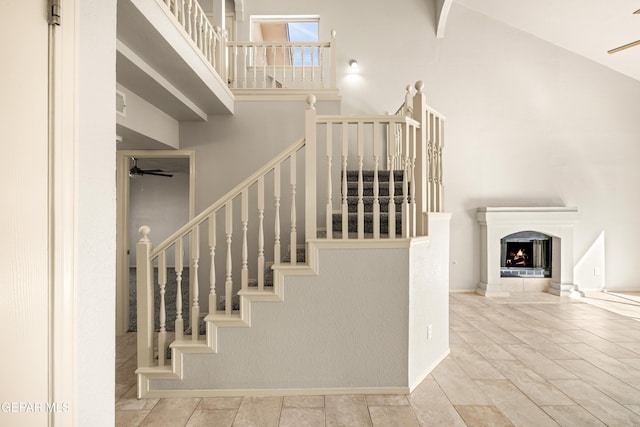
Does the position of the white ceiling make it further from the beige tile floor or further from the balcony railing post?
the beige tile floor

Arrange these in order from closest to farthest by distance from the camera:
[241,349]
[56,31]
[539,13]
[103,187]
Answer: [56,31] → [103,187] → [241,349] → [539,13]

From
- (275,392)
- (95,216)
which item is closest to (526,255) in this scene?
(275,392)

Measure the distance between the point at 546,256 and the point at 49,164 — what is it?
7456 mm

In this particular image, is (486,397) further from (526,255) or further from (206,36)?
(526,255)

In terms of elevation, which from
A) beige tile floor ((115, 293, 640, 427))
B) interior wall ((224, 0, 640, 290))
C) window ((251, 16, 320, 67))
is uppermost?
window ((251, 16, 320, 67))

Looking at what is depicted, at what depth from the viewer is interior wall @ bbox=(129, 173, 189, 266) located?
1078cm

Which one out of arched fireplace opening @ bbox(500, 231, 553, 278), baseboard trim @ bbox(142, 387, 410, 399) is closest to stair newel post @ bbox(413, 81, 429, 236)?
baseboard trim @ bbox(142, 387, 410, 399)

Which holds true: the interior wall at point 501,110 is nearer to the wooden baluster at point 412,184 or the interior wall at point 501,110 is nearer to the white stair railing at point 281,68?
the white stair railing at point 281,68

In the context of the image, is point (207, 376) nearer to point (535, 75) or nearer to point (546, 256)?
point (546, 256)

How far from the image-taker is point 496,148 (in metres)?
6.66

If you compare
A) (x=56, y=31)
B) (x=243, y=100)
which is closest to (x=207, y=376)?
(x=56, y=31)

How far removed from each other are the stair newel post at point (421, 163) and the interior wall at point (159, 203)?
347 inches

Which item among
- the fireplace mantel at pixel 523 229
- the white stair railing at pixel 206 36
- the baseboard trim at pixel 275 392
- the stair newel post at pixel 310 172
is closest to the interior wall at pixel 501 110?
the fireplace mantel at pixel 523 229

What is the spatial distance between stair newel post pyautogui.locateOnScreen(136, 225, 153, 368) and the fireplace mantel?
17.6 feet
